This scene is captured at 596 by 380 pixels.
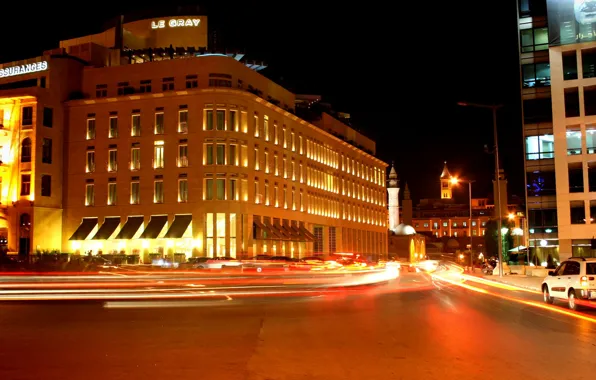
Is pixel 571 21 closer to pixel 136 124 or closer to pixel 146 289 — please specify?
pixel 136 124

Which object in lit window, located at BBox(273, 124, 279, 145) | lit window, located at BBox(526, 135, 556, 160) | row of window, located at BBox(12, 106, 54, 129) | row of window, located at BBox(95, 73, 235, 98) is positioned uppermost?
row of window, located at BBox(95, 73, 235, 98)

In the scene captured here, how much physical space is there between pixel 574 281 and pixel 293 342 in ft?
39.4

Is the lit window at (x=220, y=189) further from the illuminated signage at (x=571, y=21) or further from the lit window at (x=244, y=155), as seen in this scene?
the illuminated signage at (x=571, y=21)

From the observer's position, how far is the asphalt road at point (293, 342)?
32.5 feet

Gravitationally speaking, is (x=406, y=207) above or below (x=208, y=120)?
below

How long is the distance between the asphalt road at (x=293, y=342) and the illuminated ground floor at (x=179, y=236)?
145 feet

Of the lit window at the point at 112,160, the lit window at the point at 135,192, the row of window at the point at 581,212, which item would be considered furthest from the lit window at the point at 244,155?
the row of window at the point at 581,212

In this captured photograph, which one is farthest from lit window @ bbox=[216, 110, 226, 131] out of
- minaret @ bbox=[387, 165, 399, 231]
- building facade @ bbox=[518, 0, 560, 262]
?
minaret @ bbox=[387, 165, 399, 231]

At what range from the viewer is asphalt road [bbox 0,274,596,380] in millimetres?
9906

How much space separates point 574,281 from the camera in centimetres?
2109

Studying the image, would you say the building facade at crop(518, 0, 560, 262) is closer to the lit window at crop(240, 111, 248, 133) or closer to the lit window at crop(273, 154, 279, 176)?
the lit window at crop(273, 154, 279, 176)

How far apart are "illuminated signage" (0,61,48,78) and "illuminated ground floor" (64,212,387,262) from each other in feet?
54.7

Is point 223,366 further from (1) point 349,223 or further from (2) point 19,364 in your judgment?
(1) point 349,223

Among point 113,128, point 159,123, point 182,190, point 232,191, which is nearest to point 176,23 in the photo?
point 159,123
